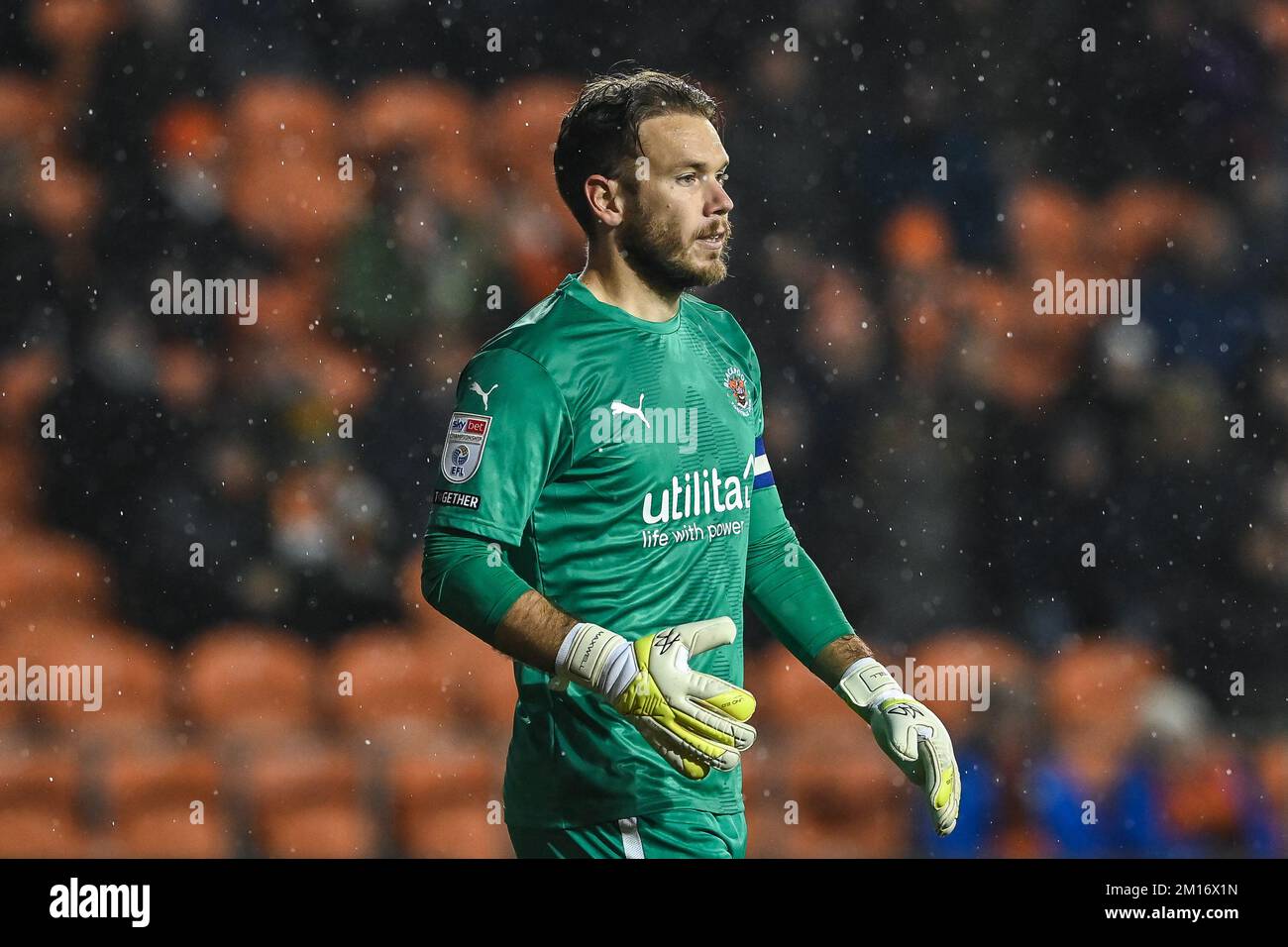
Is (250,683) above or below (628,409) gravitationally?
below

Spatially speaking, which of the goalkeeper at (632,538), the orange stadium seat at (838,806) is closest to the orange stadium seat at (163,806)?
the orange stadium seat at (838,806)

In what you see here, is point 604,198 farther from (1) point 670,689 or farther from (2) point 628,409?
(1) point 670,689

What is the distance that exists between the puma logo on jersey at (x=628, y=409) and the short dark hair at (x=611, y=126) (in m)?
0.33

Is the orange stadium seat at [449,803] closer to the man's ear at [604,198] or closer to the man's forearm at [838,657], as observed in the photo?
the man's forearm at [838,657]

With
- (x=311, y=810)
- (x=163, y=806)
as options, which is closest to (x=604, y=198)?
(x=311, y=810)

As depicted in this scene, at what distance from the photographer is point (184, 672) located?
170 inches

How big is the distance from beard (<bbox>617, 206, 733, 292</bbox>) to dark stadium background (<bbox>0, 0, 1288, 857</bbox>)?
1.97 metres

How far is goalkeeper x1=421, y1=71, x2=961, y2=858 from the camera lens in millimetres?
2248

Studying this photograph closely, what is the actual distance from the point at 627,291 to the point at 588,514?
39cm

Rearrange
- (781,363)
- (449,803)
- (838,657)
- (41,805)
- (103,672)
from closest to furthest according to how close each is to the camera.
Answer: (838,657) → (41,805) → (449,803) → (103,672) → (781,363)

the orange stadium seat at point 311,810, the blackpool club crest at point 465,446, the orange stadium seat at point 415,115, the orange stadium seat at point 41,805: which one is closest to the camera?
the blackpool club crest at point 465,446

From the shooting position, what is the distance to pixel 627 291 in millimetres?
2508

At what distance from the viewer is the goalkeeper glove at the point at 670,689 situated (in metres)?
2.21

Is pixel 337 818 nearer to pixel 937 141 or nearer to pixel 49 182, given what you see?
pixel 49 182
